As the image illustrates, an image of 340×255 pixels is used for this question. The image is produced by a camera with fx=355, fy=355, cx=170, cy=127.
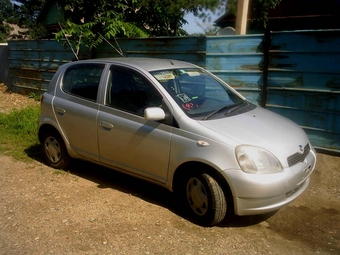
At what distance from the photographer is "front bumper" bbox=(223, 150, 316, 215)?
336 centimetres

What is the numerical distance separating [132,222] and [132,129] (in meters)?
1.05

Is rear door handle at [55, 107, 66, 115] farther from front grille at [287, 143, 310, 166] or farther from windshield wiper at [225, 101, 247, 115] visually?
front grille at [287, 143, 310, 166]

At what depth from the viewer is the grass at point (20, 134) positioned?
249 inches

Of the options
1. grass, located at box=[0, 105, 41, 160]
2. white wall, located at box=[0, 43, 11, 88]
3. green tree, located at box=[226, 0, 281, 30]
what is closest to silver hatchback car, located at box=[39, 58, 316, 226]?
grass, located at box=[0, 105, 41, 160]

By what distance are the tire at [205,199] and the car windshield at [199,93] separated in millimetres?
689

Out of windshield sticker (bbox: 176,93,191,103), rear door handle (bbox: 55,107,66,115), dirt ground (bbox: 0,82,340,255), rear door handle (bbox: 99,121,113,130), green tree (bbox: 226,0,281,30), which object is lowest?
dirt ground (bbox: 0,82,340,255)

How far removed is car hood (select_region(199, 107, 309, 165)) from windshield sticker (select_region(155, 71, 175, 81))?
2.71 ft

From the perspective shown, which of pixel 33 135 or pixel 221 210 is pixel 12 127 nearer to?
pixel 33 135

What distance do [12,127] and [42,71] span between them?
121 inches

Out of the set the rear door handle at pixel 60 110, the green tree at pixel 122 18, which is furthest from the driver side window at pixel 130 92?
the green tree at pixel 122 18

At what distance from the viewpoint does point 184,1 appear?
8.88 metres

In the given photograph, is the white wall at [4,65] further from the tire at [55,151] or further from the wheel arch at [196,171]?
the wheel arch at [196,171]

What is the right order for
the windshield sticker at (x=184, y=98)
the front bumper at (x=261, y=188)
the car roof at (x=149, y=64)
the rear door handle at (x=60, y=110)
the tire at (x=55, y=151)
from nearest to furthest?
the front bumper at (x=261, y=188) < the windshield sticker at (x=184, y=98) < the car roof at (x=149, y=64) < the rear door handle at (x=60, y=110) < the tire at (x=55, y=151)

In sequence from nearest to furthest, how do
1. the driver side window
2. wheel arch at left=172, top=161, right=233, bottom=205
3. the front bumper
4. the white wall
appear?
the front bumper
wheel arch at left=172, top=161, right=233, bottom=205
the driver side window
the white wall
